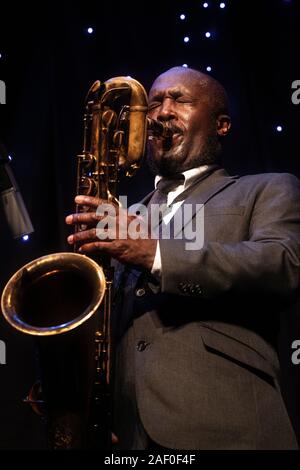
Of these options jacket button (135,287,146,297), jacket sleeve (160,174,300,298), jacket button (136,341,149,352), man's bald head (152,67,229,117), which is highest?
man's bald head (152,67,229,117)

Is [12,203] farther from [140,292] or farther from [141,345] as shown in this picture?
[141,345]

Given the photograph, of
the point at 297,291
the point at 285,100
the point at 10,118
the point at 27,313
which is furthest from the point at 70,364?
the point at 285,100

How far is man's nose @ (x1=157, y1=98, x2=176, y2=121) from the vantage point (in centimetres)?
279

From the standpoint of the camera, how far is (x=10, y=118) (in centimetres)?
325

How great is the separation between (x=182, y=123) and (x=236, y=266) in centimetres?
114

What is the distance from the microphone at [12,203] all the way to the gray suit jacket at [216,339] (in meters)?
0.93

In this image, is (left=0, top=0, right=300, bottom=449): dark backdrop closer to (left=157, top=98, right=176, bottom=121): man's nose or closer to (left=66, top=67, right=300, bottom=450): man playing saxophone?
(left=157, top=98, right=176, bottom=121): man's nose

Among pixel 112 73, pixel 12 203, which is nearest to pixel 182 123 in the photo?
Result: pixel 112 73

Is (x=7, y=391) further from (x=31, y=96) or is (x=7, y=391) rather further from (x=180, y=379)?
(x=31, y=96)

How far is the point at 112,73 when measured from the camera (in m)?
3.38

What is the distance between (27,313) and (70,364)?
0.80 ft

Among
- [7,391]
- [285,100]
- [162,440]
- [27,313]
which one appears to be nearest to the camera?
[162,440]

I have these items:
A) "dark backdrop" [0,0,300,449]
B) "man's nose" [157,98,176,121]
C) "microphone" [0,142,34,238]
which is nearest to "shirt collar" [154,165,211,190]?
"man's nose" [157,98,176,121]

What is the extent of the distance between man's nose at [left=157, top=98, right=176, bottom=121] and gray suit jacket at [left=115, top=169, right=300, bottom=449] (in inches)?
32.4
